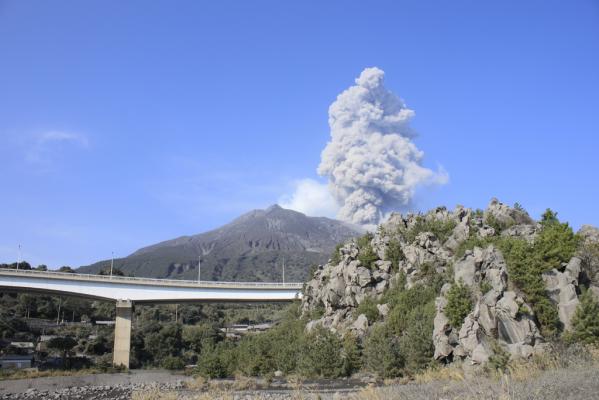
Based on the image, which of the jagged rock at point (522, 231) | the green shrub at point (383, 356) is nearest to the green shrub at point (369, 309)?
the green shrub at point (383, 356)

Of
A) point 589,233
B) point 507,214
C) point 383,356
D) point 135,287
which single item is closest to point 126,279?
point 135,287

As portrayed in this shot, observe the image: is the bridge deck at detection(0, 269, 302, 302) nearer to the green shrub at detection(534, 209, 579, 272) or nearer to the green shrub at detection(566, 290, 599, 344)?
the green shrub at detection(534, 209, 579, 272)

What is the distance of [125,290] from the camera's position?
258ft

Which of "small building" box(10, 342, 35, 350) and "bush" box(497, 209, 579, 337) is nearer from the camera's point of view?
"bush" box(497, 209, 579, 337)

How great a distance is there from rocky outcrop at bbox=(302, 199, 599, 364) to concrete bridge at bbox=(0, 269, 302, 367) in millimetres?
9971

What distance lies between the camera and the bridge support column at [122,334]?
243 feet

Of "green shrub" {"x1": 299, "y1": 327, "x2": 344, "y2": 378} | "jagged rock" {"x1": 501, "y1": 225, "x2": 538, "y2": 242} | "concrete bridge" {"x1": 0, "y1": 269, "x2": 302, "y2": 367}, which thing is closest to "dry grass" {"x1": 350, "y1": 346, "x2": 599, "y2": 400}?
"green shrub" {"x1": 299, "y1": 327, "x2": 344, "y2": 378}

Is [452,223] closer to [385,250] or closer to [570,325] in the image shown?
[385,250]

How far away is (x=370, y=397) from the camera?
21.7 meters

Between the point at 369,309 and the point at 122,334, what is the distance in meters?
35.8

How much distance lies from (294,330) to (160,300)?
2248cm

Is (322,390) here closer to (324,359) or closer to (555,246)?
(324,359)

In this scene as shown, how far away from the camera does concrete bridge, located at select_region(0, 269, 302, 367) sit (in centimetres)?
7575

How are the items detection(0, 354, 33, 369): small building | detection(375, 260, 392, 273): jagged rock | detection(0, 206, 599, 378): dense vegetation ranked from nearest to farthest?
detection(0, 206, 599, 378): dense vegetation → detection(0, 354, 33, 369): small building → detection(375, 260, 392, 273): jagged rock
